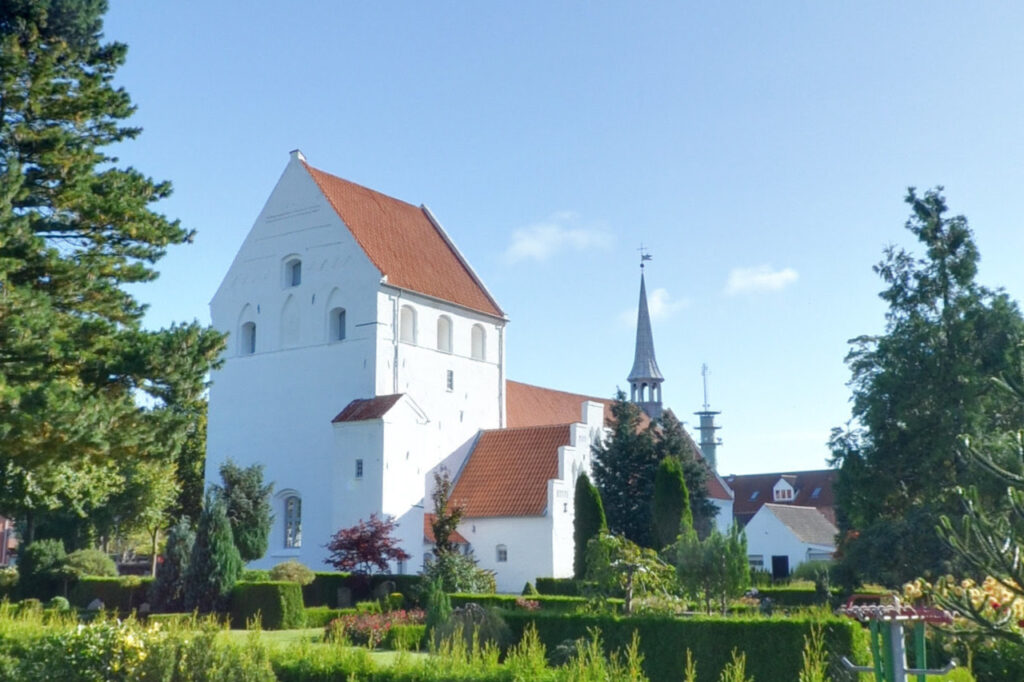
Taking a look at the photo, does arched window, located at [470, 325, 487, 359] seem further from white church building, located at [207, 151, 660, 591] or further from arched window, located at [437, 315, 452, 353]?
arched window, located at [437, 315, 452, 353]

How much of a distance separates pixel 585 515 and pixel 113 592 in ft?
50.2

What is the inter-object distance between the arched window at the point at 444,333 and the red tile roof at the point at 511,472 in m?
3.98

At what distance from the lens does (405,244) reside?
41.0 metres

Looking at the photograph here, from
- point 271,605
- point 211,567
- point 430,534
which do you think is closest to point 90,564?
point 211,567

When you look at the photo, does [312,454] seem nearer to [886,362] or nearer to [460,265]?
[460,265]

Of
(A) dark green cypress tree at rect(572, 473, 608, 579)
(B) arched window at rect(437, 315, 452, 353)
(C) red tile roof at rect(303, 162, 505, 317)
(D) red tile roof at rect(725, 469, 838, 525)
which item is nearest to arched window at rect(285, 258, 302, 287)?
(C) red tile roof at rect(303, 162, 505, 317)

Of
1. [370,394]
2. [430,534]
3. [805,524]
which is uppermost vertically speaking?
[370,394]

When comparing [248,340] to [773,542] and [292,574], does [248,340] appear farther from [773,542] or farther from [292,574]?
[773,542]

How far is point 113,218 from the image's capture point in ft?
59.1

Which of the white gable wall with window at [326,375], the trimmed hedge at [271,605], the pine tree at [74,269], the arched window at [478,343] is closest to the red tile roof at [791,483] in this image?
the arched window at [478,343]

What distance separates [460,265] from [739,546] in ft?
87.2

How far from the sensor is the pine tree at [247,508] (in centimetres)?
3392

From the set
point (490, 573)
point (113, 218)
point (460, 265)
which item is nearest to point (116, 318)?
point (113, 218)

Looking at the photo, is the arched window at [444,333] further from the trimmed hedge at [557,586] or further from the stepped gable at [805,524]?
the stepped gable at [805,524]
